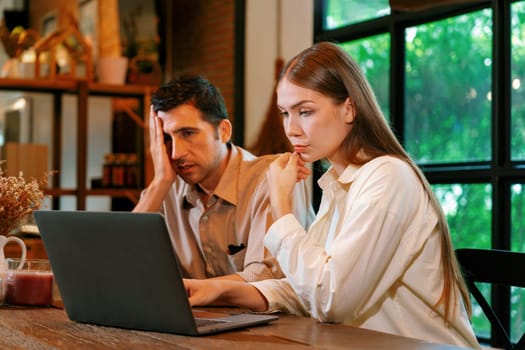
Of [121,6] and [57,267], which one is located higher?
[121,6]

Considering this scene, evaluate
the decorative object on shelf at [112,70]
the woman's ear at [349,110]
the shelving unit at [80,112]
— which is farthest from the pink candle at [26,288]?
the decorative object on shelf at [112,70]

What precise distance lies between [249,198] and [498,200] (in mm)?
Result: 1825

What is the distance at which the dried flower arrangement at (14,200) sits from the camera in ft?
6.79

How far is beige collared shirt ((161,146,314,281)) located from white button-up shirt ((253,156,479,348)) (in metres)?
0.63

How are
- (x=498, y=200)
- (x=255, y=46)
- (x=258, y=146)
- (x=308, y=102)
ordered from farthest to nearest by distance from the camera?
(x=255, y=46), (x=258, y=146), (x=498, y=200), (x=308, y=102)

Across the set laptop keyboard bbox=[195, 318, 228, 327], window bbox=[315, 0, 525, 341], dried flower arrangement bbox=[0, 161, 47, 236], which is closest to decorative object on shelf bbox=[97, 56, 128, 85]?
window bbox=[315, 0, 525, 341]

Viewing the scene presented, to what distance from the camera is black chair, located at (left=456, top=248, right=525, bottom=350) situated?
1968 mm

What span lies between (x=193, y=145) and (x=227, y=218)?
0.84ft

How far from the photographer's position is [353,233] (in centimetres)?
171

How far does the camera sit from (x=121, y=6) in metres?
6.63

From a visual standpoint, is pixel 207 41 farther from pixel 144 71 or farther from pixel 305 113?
pixel 305 113

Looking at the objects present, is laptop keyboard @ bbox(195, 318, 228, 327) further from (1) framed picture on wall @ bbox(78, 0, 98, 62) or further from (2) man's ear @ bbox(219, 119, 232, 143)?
(1) framed picture on wall @ bbox(78, 0, 98, 62)

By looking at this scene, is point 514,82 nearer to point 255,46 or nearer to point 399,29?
point 399,29

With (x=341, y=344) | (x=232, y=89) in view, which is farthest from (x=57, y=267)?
(x=232, y=89)
